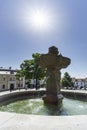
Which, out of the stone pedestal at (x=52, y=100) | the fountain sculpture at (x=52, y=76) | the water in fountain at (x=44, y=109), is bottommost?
the water in fountain at (x=44, y=109)

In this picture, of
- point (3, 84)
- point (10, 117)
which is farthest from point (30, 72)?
point (10, 117)

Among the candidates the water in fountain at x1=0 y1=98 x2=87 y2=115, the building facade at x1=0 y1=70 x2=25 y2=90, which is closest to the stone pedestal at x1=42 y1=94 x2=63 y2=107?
the water in fountain at x1=0 y1=98 x2=87 y2=115

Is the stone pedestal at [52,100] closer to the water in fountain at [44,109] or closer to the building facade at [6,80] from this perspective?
the water in fountain at [44,109]

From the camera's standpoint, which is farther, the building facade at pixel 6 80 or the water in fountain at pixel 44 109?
the building facade at pixel 6 80

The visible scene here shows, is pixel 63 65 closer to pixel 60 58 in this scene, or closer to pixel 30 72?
pixel 60 58

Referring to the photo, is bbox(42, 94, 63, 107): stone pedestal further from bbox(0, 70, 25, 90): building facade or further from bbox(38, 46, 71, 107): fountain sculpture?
bbox(0, 70, 25, 90): building facade

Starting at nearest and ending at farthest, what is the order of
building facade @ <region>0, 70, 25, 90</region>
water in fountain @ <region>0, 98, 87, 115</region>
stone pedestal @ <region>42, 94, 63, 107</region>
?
1. water in fountain @ <region>0, 98, 87, 115</region>
2. stone pedestal @ <region>42, 94, 63, 107</region>
3. building facade @ <region>0, 70, 25, 90</region>

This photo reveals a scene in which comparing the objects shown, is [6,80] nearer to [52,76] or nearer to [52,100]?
[52,76]

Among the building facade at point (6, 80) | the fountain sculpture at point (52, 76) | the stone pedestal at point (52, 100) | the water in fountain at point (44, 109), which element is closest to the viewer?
the water in fountain at point (44, 109)


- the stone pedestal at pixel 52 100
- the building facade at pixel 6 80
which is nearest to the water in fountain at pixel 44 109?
the stone pedestal at pixel 52 100

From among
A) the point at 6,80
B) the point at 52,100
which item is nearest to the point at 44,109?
the point at 52,100

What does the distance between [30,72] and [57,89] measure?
917 inches

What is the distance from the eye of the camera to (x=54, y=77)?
8.65 meters

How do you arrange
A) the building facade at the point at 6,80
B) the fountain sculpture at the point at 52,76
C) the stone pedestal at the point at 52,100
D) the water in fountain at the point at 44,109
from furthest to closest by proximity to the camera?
the building facade at the point at 6,80 → the fountain sculpture at the point at 52,76 → the stone pedestal at the point at 52,100 → the water in fountain at the point at 44,109
